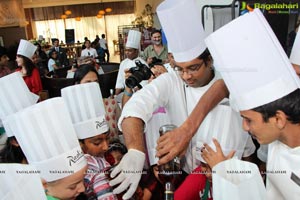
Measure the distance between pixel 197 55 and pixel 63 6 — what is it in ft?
38.3

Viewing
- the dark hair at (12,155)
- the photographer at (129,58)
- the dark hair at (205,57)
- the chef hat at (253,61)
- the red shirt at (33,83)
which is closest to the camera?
the chef hat at (253,61)

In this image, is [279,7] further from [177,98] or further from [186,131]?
[186,131]

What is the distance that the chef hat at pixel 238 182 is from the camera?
593 millimetres

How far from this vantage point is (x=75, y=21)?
1228 cm

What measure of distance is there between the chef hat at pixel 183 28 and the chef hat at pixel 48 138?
46 cm

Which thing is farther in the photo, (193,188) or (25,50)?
(25,50)

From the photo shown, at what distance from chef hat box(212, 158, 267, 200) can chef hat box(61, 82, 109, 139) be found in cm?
59

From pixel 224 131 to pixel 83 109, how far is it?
525 mm

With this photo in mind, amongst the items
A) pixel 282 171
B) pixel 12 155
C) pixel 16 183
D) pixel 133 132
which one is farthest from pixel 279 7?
pixel 16 183

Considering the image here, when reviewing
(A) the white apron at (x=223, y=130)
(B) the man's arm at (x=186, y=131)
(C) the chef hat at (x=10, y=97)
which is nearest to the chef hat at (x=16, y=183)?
(B) the man's arm at (x=186, y=131)

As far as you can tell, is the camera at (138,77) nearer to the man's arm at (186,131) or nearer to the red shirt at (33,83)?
the man's arm at (186,131)

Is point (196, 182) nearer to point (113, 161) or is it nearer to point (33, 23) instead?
point (113, 161)

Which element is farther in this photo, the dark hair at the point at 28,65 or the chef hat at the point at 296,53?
the dark hair at the point at 28,65

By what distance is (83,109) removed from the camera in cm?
112
